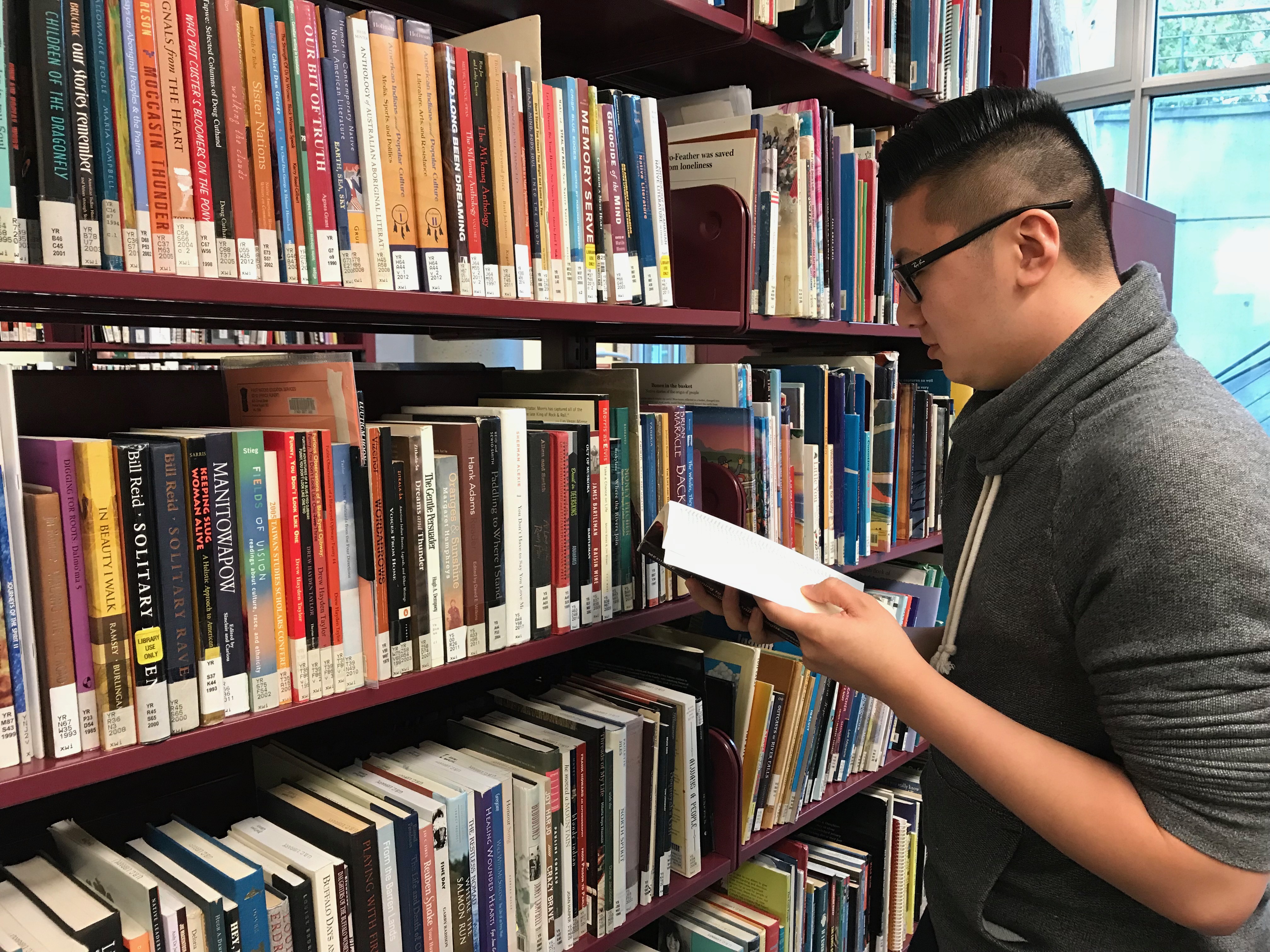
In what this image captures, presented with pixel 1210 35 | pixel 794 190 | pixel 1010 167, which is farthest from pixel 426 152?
pixel 1210 35

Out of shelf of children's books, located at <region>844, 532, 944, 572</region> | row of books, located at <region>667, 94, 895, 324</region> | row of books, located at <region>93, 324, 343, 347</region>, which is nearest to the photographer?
row of books, located at <region>667, 94, 895, 324</region>

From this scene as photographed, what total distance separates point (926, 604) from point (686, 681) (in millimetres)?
937

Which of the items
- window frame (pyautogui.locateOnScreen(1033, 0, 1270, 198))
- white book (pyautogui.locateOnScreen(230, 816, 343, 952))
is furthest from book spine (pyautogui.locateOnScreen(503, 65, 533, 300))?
window frame (pyautogui.locateOnScreen(1033, 0, 1270, 198))

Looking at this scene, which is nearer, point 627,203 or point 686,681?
point 627,203

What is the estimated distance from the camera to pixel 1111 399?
0.87 m

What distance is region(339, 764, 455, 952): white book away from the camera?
1043 mm

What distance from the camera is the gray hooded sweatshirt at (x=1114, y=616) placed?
28.8 inches

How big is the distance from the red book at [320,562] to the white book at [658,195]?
587 millimetres

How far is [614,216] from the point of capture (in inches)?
48.9

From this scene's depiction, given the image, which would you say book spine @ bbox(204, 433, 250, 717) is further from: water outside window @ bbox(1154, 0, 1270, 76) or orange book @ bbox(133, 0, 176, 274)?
water outside window @ bbox(1154, 0, 1270, 76)

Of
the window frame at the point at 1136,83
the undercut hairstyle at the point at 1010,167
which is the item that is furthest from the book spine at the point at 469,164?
the window frame at the point at 1136,83

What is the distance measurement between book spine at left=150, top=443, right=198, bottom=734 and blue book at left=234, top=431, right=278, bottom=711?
0.05 m

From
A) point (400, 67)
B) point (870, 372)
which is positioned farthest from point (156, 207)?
point (870, 372)

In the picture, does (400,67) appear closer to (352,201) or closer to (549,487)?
(352,201)
